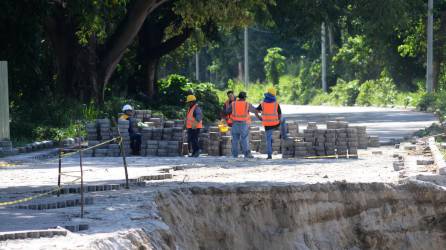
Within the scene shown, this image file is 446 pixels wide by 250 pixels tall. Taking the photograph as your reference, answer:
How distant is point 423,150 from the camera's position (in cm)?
2570

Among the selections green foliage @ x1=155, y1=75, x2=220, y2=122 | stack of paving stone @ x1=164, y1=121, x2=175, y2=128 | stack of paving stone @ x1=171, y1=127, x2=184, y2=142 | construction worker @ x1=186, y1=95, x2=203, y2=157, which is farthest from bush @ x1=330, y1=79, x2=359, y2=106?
construction worker @ x1=186, y1=95, x2=203, y2=157

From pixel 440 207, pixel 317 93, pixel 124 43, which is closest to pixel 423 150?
pixel 440 207

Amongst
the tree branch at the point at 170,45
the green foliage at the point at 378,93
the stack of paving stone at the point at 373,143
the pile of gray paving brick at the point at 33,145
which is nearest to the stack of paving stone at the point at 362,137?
the stack of paving stone at the point at 373,143

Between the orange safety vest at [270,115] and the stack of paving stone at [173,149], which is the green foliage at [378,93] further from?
the orange safety vest at [270,115]

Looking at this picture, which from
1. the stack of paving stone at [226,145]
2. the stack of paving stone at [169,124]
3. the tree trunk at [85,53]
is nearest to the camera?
the stack of paving stone at [226,145]

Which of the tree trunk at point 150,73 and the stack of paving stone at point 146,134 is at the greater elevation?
the tree trunk at point 150,73

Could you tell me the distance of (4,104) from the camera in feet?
88.2

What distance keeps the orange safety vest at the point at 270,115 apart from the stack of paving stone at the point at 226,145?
2129 mm

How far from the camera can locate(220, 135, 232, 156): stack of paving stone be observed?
1081 inches

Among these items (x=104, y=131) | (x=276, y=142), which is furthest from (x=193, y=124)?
(x=276, y=142)

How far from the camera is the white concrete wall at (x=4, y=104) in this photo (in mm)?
26656

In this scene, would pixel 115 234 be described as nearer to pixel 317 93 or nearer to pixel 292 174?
pixel 292 174

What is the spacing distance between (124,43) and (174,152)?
11.5 meters

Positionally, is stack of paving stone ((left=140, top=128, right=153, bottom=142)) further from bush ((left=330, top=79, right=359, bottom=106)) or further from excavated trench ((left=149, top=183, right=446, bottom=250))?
bush ((left=330, top=79, right=359, bottom=106))
